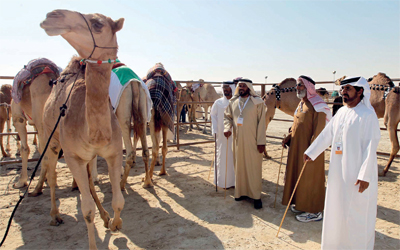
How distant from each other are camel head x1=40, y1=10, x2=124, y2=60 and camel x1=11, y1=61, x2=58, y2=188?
2502 millimetres

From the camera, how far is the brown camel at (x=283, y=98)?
6844mm

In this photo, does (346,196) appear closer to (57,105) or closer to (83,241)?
(83,241)

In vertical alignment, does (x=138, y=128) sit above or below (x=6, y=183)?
above

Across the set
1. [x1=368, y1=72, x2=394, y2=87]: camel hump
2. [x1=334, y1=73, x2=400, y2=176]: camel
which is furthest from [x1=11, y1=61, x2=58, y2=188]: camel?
[x1=368, y1=72, x2=394, y2=87]: camel hump

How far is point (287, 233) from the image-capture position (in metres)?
3.15

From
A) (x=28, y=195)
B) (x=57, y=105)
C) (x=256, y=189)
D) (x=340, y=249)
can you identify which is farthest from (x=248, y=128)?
(x=28, y=195)

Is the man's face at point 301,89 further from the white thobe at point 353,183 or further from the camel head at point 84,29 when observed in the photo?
the camel head at point 84,29

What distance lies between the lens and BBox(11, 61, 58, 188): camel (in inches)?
163

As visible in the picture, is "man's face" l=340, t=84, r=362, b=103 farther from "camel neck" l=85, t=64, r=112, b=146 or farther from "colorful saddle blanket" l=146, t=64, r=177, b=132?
"colorful saddle blanket" l=146, t=64, r=177, b=132

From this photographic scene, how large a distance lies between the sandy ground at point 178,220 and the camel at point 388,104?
700mm

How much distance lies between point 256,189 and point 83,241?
238 cm

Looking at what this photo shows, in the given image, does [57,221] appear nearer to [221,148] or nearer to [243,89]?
[221,148]

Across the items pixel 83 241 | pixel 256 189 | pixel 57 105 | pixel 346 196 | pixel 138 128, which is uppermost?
pixel 57 105

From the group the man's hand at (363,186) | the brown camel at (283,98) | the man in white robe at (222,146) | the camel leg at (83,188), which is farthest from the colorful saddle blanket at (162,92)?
the man's hand at (363,186)
